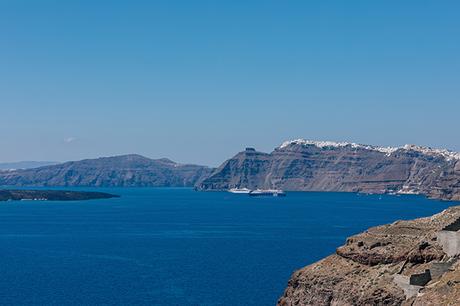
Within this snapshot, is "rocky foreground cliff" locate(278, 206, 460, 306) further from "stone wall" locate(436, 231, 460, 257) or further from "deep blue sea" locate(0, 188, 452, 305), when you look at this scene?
"deep blue sea" locate(0, 188, 452, 305)

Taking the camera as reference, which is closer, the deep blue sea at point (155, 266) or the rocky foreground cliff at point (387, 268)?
the rocky foreground cliff at point (387, 268)

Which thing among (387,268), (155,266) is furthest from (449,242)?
(155,266)

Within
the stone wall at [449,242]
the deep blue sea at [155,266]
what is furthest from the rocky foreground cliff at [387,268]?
the deep blue sea at [155,266]

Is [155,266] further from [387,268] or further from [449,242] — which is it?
[449,242]

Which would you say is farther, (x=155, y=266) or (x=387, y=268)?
(x=155, y=266)

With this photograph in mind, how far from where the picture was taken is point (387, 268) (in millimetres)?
70125

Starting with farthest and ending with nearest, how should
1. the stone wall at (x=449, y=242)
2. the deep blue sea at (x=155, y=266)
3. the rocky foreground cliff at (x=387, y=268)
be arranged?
the deep blue sea at (x=155, y=266), the stone wall at (x=449, y=242), the rocky foreground cliff at (x=387, y=268)

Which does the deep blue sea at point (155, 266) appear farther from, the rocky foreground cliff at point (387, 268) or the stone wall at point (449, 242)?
the stone wall at point (449, 242)

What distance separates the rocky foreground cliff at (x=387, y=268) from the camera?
2409 inches

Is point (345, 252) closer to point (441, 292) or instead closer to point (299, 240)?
point (441, 292)

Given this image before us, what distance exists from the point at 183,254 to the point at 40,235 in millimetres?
61945

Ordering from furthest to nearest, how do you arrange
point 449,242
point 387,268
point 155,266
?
1. point 155,266
2. point 387,268
3. point 449,242

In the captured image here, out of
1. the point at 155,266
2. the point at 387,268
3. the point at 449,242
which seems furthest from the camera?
the point at 155,266

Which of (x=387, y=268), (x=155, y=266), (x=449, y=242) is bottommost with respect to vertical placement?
(x=155, y=266)
